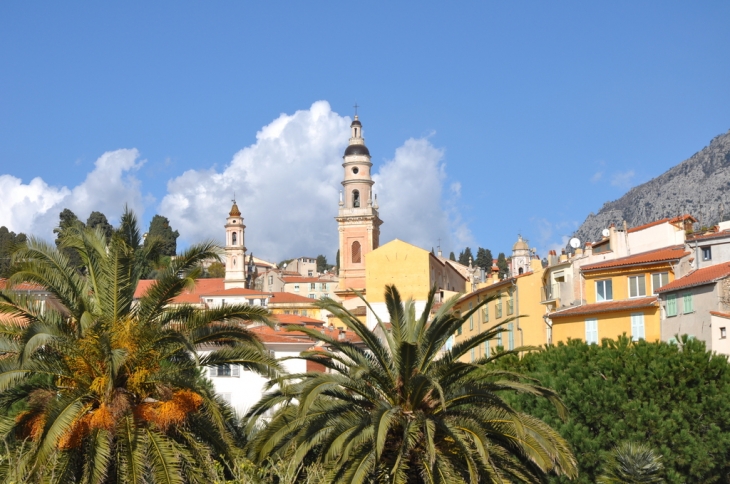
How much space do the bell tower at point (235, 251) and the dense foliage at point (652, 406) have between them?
95.4m

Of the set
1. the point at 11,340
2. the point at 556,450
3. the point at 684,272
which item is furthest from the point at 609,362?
the point at 11,340

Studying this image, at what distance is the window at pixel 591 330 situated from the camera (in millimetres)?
48125

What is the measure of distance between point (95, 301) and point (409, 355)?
6589mm

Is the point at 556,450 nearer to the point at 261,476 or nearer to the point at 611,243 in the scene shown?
the point at 261,476

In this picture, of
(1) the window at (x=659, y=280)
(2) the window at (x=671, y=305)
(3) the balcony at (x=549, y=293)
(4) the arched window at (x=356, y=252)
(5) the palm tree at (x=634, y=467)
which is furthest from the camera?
(4) the arched window at (x=356, y=252)

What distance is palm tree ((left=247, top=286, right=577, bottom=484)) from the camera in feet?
72.3

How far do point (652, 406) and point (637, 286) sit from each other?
1245 centimetres

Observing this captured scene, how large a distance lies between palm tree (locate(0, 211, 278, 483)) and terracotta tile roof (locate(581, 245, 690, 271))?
28729 millimetres

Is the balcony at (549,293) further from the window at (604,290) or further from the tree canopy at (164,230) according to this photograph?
the tree canopy at (164,230)

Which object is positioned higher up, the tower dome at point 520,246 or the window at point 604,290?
the tower dome at point 520,246

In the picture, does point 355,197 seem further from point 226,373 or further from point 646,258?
point 646,258

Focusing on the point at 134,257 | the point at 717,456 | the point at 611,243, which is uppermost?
the point at 611,243

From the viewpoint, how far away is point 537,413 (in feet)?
123

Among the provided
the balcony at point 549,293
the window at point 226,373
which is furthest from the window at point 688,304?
the window at point 226,373
